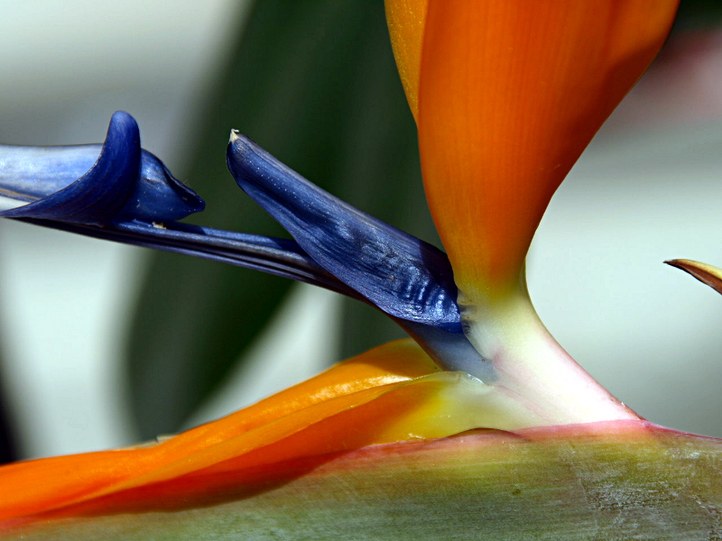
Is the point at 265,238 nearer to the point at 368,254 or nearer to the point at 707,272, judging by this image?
the point at 368,254

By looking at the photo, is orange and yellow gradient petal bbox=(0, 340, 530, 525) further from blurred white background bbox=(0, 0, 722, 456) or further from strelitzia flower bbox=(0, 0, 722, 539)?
blurred white background bbox=(0, 0, 722, 456)

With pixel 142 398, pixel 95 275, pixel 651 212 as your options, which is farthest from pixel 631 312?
pixel 95 275

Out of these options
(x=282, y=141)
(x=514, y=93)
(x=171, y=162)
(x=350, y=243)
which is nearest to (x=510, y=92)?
(x=514, y=93)

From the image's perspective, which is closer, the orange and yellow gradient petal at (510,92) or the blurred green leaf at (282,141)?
the orange and yellow gradient petal at (510,92)

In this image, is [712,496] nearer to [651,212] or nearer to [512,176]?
[512,176]

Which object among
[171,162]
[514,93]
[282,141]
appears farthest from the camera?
[171,162]

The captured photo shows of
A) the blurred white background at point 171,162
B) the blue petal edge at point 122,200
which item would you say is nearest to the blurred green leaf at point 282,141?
the blue petal edge at point 122,200

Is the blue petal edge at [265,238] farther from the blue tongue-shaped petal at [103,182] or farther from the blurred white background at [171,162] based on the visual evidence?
the blurred white background at [171,162]

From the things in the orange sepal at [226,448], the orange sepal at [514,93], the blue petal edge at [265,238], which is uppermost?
the orange sepal at [514,93]

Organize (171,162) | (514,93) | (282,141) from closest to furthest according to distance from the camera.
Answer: (514,93) < (282,141) < (171,162)
